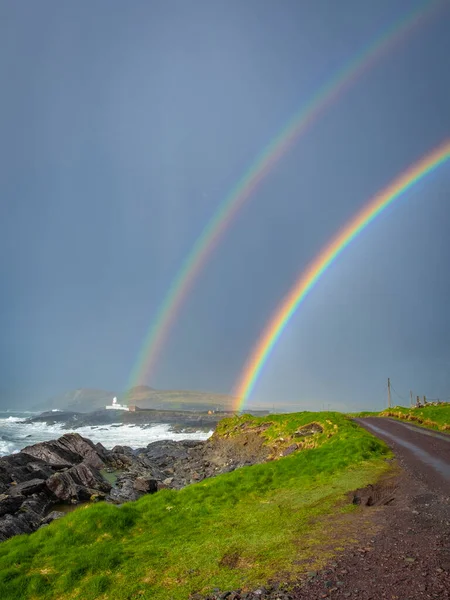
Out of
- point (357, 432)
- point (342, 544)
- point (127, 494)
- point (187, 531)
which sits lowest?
point (127, 494)

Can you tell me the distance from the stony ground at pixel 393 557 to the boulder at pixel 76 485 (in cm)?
2371

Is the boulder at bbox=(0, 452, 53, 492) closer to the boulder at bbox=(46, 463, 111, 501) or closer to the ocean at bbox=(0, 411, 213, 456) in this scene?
the boulder at bbox=(46, 463, 111, 501)

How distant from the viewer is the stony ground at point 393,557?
346 inches

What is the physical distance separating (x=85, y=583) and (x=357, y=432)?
26.6m

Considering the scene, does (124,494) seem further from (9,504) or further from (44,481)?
(9,504)

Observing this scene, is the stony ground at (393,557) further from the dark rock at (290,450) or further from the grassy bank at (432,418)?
the grassy bank at (432,418)

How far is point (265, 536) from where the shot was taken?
44.8 feet

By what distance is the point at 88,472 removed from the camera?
37.2m

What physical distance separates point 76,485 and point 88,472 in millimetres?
4623

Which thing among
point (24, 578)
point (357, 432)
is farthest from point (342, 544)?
point (357, 432)

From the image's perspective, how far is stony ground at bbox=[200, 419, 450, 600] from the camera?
8.78m

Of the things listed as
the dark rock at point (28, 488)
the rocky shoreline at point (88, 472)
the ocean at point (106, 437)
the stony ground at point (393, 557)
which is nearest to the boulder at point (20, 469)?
the rocky shoreline at point (88, 472)

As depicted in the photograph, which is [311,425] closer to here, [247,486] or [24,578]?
[247,486]

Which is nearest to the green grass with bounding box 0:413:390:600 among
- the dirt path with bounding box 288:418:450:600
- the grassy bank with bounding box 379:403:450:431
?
the dirt path with bounding box 288:418:450:600
